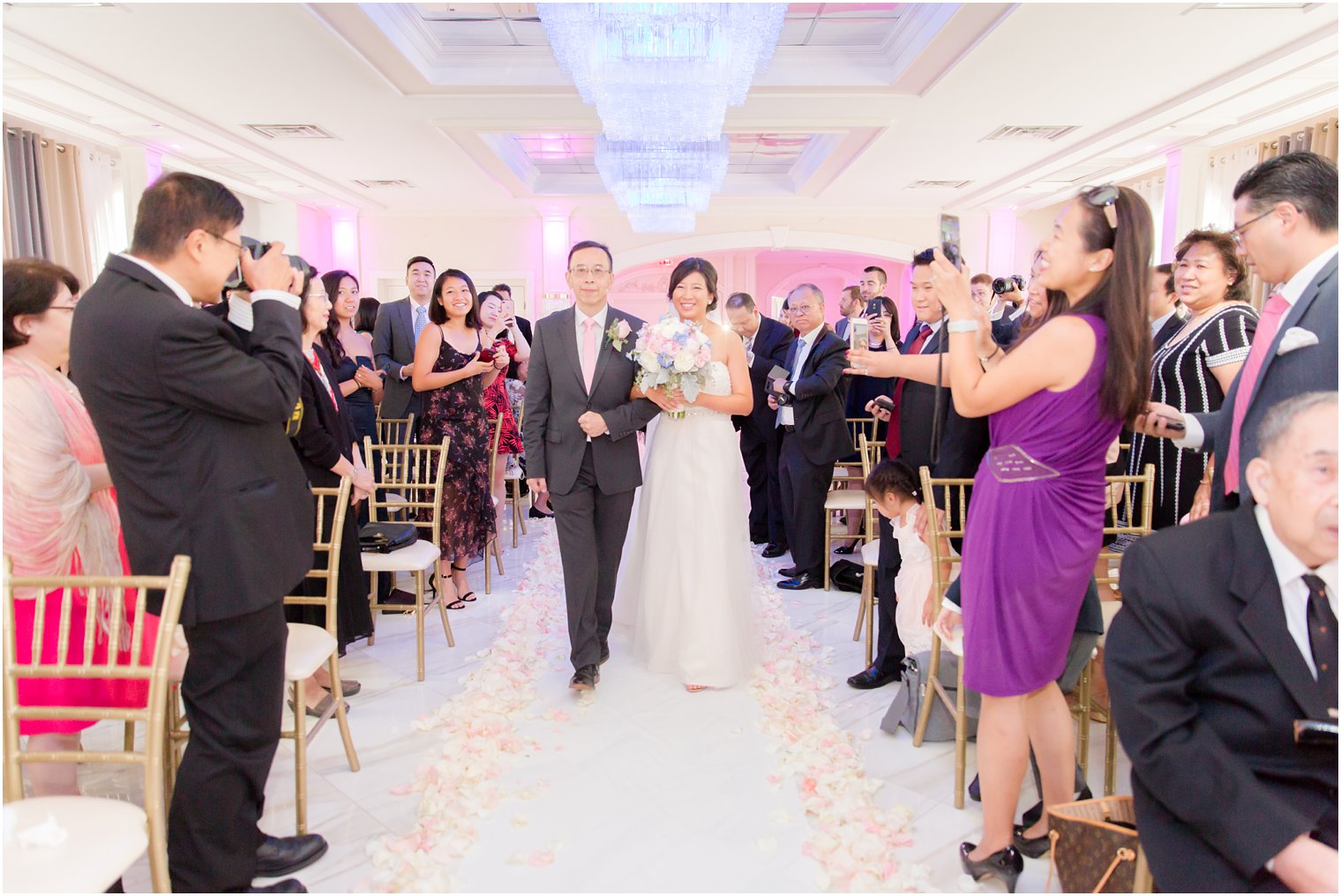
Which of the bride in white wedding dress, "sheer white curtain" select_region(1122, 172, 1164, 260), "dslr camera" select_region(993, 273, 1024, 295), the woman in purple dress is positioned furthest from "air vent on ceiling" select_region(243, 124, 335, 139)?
"sheer white curtain" select_region(1122, 172, 1164, 260)

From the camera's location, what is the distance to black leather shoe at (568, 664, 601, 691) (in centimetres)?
329

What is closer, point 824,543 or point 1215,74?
point 824,543

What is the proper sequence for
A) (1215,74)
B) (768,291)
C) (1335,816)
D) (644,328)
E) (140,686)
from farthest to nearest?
(768,291), (1215,74), (644,328), (140,686), (1335,816)

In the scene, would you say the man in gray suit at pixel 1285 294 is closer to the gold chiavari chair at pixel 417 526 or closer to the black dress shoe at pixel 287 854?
the black dress shoe at pixel 287 854

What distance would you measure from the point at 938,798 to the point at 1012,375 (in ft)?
4.80

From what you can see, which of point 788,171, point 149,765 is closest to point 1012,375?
point 149,765

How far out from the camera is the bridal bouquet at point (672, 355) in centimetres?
313

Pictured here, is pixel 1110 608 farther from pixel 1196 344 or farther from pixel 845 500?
pixel 845 500

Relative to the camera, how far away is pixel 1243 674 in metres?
1.37

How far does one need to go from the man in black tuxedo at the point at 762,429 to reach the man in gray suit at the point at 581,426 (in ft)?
7.96

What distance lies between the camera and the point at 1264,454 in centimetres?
141

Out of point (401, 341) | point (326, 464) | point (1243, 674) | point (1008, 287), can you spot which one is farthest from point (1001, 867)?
point (401, 341)

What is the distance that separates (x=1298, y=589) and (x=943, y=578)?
1333mm

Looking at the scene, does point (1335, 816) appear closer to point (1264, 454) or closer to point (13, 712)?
point (1264, 454)
